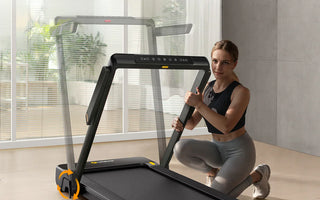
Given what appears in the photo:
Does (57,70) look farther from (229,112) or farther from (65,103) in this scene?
(229,112)

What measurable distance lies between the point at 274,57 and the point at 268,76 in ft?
0.75

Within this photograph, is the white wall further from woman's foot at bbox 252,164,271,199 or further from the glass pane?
the glass pane

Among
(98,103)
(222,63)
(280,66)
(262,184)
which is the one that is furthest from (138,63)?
(280,66)

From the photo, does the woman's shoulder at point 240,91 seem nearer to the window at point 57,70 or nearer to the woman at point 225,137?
the woman at point 225,137

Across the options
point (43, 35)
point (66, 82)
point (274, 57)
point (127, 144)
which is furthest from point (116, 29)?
point (66, 82)

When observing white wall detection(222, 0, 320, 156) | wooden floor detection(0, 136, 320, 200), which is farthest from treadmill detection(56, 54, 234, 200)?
white wall detection(222, 0, 320, 156)

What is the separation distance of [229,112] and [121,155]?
1.96 meters

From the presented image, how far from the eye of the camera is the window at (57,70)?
4.57m

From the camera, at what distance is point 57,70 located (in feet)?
15.4

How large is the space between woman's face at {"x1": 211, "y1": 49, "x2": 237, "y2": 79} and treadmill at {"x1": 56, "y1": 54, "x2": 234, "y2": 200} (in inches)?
4.3

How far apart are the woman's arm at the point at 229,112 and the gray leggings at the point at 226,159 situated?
0.15 meters

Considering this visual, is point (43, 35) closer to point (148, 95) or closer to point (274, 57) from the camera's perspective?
point (148, 95)

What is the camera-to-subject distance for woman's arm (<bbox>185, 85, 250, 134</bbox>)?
2.56 metres

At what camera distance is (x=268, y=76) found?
502 cm
